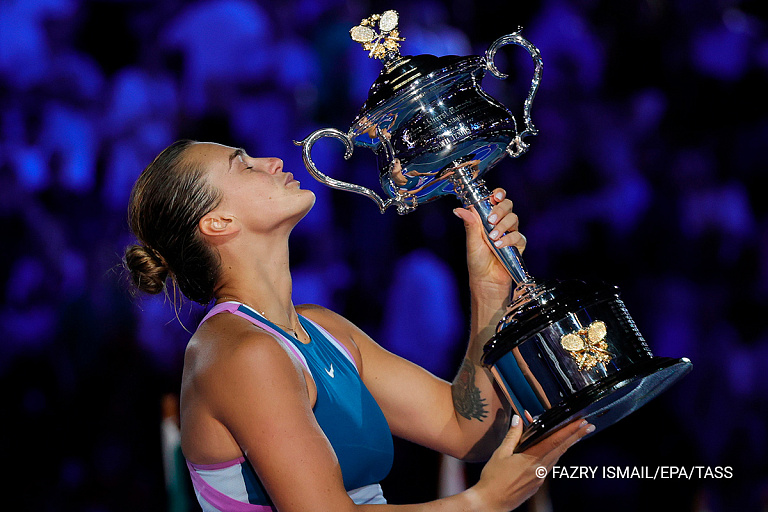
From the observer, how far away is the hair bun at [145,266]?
1270 millimetres

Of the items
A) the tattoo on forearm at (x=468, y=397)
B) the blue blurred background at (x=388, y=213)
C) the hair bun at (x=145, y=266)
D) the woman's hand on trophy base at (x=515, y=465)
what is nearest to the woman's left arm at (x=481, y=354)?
the tattoo on forearm at (x=468, y=397)

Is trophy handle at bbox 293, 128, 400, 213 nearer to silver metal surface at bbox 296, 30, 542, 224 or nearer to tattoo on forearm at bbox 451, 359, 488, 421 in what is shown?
silver metal surface at bbox 296, 30, 542, 224

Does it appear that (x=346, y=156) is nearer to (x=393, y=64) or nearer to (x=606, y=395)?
(x=393, y=64)

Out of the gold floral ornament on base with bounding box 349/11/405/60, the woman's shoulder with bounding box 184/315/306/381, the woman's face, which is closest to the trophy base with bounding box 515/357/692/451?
the woman's shoulder with bounding box 184/315/306/381

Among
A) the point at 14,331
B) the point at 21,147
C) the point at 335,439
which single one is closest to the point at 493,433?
the point at 335,439

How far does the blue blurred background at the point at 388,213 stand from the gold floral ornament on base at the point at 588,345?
53.5 inches

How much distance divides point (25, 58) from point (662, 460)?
2414 millimetres

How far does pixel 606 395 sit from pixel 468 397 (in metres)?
0.40

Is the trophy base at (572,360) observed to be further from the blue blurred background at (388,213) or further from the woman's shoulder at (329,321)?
the blue blurred background at (388,213)

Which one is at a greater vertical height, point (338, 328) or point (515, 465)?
point (338, 328)

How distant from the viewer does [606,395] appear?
39.9 inches

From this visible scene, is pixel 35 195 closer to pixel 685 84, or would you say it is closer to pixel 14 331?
pixel 14 331

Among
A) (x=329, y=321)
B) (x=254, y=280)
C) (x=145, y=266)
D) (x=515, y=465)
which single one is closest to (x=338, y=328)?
(x=329, y=321)

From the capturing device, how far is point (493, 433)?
139 cm
